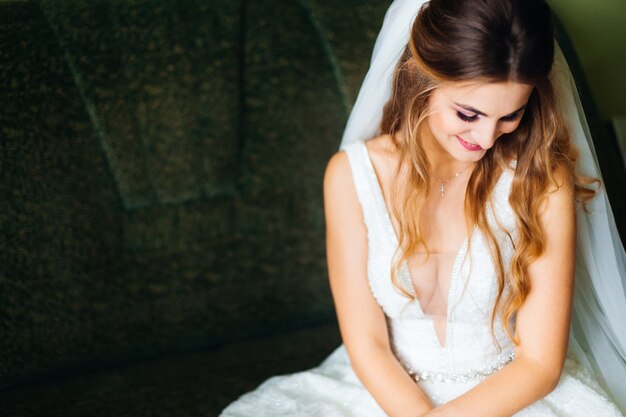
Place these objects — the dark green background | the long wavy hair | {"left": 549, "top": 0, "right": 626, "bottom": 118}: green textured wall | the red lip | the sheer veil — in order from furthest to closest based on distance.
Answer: {"left": 549, "top": 0, "right": 626, "bottom": 118}: green textured wall
the dark green background
the sheer veil
the red lip
the long wavy hair

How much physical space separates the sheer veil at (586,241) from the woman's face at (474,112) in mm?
191

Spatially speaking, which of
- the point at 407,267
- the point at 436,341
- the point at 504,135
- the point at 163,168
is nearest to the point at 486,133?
the point at 504,135

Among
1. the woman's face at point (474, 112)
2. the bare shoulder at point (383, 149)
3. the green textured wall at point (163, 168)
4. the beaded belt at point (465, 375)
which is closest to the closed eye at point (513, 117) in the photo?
the woman's face at point (474, 112)

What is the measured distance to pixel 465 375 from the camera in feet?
5.01

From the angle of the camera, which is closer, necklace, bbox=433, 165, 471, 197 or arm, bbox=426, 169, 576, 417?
arm, bbox=426, 169, 576, 417

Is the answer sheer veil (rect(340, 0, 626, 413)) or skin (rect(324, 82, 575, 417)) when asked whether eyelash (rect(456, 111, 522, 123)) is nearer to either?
skin (rect(324, 82, 575, 417))

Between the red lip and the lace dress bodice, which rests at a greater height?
the red lip

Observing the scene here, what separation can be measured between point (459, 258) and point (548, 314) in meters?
0.22

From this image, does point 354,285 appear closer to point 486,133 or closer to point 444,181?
point 444,181

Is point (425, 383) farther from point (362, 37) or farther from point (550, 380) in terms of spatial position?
point (362, 37)

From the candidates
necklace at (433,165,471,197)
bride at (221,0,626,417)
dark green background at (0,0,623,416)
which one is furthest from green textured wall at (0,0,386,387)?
necklace at (433,165,471,197)

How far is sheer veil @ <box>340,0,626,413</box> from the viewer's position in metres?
1.47

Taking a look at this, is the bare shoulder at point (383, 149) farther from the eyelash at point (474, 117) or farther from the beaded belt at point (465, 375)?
the beaded belt at point (465, 375)

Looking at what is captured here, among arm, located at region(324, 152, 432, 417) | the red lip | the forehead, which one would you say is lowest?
arm, located at region(324, 152, 432, 417)
